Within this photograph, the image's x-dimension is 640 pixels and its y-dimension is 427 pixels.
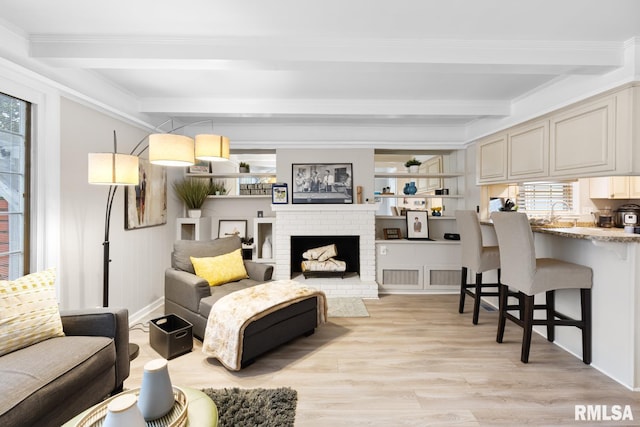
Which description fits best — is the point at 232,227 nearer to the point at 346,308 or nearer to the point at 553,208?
the point at 346,308

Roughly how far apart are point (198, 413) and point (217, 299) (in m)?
1.39

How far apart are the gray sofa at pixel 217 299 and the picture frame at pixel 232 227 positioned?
1.21 meters

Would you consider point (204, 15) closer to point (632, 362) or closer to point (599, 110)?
point (599, 110)

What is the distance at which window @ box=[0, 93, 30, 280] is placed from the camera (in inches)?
81.7

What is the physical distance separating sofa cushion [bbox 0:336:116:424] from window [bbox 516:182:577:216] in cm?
411

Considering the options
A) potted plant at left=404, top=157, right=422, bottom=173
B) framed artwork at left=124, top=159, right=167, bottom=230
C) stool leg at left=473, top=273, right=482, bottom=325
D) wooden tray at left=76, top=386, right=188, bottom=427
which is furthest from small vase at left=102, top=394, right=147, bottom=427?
potted plant at left=404, top=157, right=422, bottom=173

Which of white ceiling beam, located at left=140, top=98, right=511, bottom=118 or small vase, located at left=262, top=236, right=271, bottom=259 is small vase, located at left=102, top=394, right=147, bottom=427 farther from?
small vase, located at left=262, top=236, right=271, bottom=259

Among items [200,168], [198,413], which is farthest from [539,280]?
[200,168]

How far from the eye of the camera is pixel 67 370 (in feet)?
4.81

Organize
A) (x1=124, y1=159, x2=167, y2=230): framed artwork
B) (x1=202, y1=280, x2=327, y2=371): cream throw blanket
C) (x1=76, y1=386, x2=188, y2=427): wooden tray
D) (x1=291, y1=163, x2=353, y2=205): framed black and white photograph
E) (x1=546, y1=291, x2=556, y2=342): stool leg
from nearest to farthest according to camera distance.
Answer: (x1=76, y1=386, x2=188, y2=427): wooden tray
(x1=202, y1=280, x2=327, y2=371): cream throw blanket
(x1=546, y1=291, x2=556, y2=342): stool leg
(x1=124, y1=159, x2=167, y2=230): framed artwork
(x1=291, y1=163, x2=353, y2=205): framed black and white photograph

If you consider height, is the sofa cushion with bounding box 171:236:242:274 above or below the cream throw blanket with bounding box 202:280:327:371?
above

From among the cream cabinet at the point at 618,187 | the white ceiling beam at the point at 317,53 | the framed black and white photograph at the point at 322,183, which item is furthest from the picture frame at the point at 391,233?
the white ceiling beam at the point at 317,53

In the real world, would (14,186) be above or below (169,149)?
below

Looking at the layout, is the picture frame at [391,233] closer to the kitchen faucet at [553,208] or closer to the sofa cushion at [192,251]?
the kitchen faucet at [553,208]
